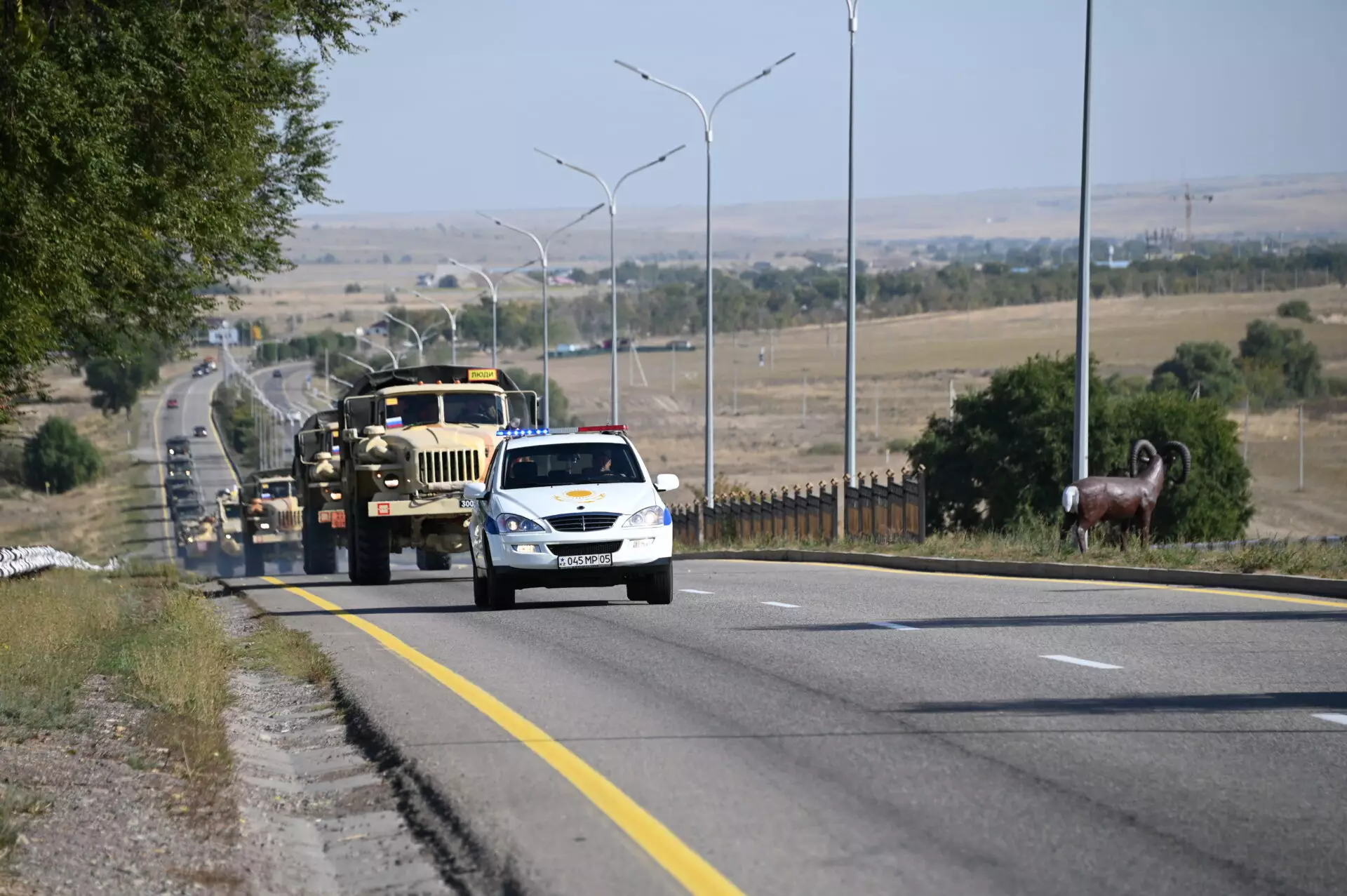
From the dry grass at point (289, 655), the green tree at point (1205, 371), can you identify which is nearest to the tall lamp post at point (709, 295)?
the dry grass at point (289, 655)

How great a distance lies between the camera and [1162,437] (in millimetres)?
65625

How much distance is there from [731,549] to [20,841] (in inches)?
1172

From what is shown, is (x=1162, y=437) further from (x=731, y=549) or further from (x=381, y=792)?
(x=381, y=792)

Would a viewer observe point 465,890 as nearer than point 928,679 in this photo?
Yes

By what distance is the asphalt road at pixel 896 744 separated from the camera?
24.7ft

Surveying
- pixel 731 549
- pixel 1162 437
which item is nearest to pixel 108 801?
pixel 731 549

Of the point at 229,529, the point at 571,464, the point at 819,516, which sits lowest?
the point at 229,529

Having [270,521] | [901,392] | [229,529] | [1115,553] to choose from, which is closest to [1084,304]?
[1115,553]

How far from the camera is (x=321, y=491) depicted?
114 feet

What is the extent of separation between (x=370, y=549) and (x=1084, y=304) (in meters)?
10.4

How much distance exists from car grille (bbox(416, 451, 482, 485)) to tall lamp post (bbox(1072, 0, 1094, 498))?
8.13 metres

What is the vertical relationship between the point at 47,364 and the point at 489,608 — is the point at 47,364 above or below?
above

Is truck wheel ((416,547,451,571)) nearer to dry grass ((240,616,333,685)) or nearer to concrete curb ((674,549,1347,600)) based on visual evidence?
concrete curb ((674,549,1347,600))

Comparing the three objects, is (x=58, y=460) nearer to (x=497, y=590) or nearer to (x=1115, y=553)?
(x=1115, y=553)
